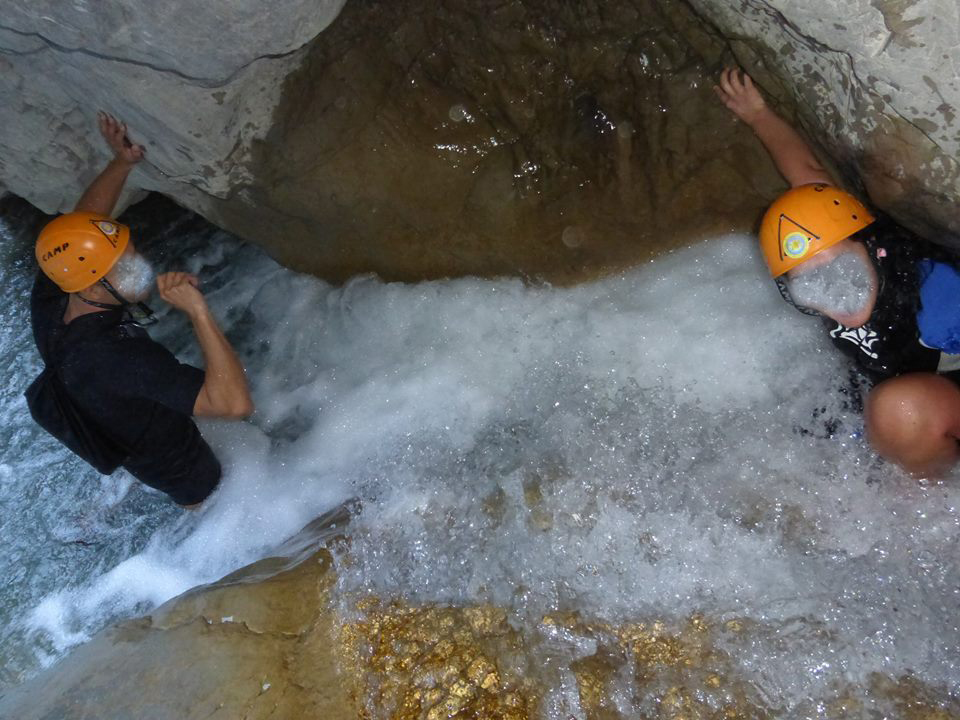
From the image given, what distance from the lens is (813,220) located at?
7.80ft

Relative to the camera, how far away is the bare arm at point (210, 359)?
2.73 m

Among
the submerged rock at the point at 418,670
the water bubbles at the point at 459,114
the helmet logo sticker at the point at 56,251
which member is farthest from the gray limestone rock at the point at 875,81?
the helmet logo sticker at the point at 56,251

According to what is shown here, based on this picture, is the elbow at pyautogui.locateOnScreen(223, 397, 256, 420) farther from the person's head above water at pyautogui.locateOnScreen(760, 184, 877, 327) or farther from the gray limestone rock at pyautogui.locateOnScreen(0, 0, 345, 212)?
the person's head above water at pyautogui.locateOnScreen(760, 184, 877, 327)

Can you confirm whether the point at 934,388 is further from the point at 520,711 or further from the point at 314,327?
the point at 314,327

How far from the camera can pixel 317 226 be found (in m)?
3.26

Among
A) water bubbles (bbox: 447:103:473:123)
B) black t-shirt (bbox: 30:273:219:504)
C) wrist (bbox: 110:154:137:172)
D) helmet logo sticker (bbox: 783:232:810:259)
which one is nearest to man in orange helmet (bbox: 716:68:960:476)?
helmet logo sticker (bbox: 783:232:810:259)

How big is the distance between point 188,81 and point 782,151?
2205 millimetres

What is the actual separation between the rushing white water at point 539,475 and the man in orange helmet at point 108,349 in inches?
29.7

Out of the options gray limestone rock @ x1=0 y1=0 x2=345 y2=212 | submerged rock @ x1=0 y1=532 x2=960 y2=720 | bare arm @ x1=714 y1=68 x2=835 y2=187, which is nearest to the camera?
submerged rock @ x1=0 y1=532 x2=960 y2=720

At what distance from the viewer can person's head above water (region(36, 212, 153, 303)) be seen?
2.67 m

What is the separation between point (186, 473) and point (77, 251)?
1.18 metres

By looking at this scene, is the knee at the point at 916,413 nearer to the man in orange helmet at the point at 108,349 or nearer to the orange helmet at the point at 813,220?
the orange helmet at the point at 813,220

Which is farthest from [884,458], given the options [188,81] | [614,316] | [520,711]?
[188,81]

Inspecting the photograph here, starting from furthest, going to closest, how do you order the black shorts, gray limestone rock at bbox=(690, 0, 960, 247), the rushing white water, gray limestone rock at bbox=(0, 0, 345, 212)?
the black shorts < the rushing white water < gray limestone rock at bbox=(0, 0, 345, 212) < gray limestone rock at bbox=(690, 0, 960, 247)
